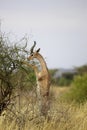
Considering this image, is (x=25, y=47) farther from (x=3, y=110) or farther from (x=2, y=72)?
(x=3, y=110)

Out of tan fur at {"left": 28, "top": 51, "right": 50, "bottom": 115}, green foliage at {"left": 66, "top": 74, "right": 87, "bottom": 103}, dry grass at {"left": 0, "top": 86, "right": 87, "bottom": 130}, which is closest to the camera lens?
dry grass at {"left": 0, "top": 86, "right": 87, "bottom": 130}

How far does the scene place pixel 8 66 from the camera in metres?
11.2

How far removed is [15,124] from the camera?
35.0 feet

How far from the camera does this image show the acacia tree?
11.1m

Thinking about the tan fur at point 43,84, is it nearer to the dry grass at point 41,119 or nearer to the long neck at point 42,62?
the long neck at point 42,62

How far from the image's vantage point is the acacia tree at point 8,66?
11.1 metres

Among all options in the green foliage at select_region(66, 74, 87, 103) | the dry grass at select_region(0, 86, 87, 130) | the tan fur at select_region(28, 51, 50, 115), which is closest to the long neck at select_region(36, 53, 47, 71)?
the tan fur at select_region(28, 51, 50, 115)

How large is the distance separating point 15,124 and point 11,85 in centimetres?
108

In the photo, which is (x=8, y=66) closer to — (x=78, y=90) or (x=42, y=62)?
(x=42, y=62)

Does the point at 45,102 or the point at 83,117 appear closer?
the point at 45,102

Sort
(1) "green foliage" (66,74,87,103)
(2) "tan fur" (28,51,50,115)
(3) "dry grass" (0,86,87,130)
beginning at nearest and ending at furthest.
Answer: (3) "dry grass" (0,86,87,130) < (2) "tan fur" (28,51,50,115) < (1) "green foliage" (66,74,87,103)

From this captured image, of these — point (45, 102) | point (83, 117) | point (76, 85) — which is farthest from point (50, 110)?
point (76, 85)

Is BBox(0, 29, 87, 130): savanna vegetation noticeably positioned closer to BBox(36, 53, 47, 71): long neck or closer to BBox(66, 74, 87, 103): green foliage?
BBox(36, 53, 47, 71): long neck

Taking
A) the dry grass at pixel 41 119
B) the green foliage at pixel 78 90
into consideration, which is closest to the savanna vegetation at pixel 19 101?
the dry grass at pixel 41 119
